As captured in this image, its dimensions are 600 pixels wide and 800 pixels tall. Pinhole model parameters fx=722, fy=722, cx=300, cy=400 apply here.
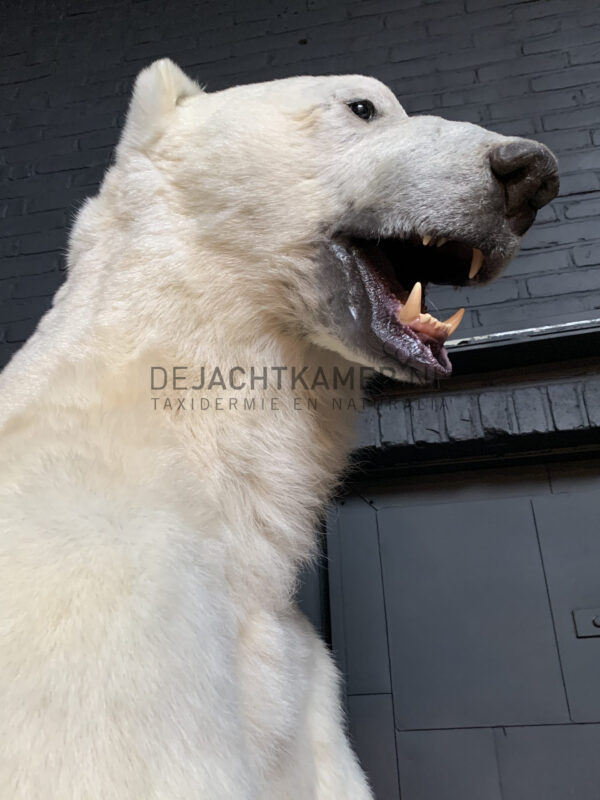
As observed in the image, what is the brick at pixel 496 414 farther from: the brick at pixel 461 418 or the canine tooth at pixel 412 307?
the canine tooth at pixel 412 307

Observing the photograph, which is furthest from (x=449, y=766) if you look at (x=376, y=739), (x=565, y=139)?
(x=565, y=139)

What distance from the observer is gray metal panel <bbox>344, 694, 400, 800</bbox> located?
1.80 m

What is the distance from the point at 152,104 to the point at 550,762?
5.53 feet

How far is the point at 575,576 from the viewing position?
1.92 metres

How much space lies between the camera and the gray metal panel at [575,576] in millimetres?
1785

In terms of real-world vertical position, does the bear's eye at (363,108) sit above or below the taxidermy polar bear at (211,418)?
above

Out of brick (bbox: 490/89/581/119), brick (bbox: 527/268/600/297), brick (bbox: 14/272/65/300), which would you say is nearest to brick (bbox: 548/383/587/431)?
brick (bbox: 527/268/600/297)

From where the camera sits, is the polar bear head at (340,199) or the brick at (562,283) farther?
the brick at (562,283)

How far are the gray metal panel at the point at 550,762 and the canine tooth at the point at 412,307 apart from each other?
1237mm

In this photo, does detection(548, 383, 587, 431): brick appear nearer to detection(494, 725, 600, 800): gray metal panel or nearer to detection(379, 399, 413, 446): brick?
detection(379, 399, 413, 446): brick

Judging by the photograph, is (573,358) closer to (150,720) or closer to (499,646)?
(499,646)

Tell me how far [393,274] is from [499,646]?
1.18 meters

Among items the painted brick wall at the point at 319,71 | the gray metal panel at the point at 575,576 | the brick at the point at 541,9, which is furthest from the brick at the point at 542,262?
the brick at the point at 541,9

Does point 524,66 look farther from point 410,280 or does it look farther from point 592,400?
point 410,280
